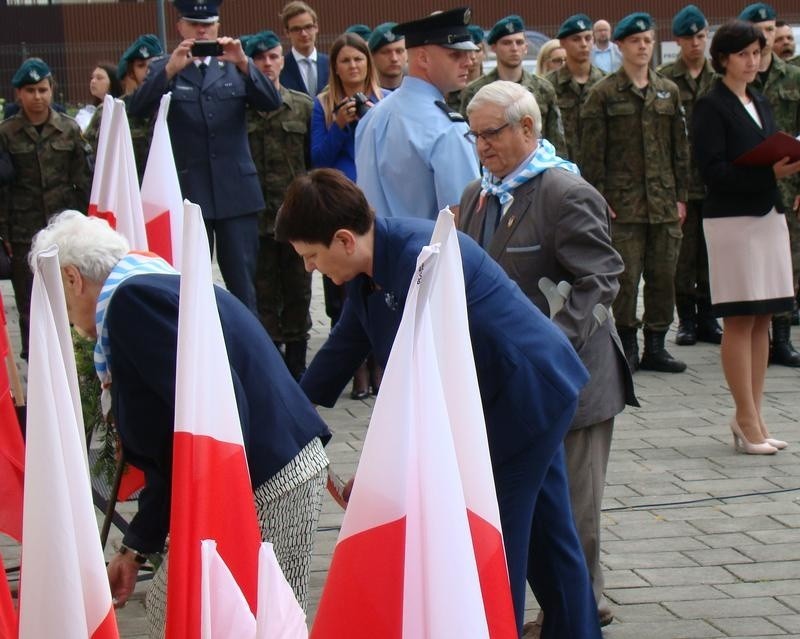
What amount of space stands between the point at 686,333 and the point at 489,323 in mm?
6693

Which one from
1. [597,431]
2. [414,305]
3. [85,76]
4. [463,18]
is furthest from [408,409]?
[85,76]

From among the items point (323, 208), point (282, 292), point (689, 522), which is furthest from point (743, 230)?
point (323, 208)

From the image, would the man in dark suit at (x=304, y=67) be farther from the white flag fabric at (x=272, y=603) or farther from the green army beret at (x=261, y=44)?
the white flag fabric at (x=272, y=603)

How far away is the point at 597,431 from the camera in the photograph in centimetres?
476

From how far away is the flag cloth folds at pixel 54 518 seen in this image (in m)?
3.20

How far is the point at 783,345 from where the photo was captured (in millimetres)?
9461

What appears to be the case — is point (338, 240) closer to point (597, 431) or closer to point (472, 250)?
point (472, 250)

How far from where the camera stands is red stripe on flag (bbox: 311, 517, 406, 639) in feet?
10.1

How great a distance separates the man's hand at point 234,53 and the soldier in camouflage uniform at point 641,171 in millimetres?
2226

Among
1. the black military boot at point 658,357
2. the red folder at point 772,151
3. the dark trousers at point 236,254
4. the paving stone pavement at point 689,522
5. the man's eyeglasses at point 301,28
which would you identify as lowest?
the paving stone pavement at point 689,522

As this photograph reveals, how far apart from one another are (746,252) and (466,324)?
4137 mm

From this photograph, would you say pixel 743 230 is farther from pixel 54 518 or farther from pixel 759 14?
pixel 54 518

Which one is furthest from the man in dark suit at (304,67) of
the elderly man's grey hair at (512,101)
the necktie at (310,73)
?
the elderly man's grey hair at (512,101)

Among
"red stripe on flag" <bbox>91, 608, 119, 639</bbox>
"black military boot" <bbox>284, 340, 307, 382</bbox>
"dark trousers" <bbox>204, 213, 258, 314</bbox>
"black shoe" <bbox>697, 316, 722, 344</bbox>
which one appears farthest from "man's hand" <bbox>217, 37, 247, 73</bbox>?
"red stripe on flag" <bbox>91, 608, 119, 639</bbox>
